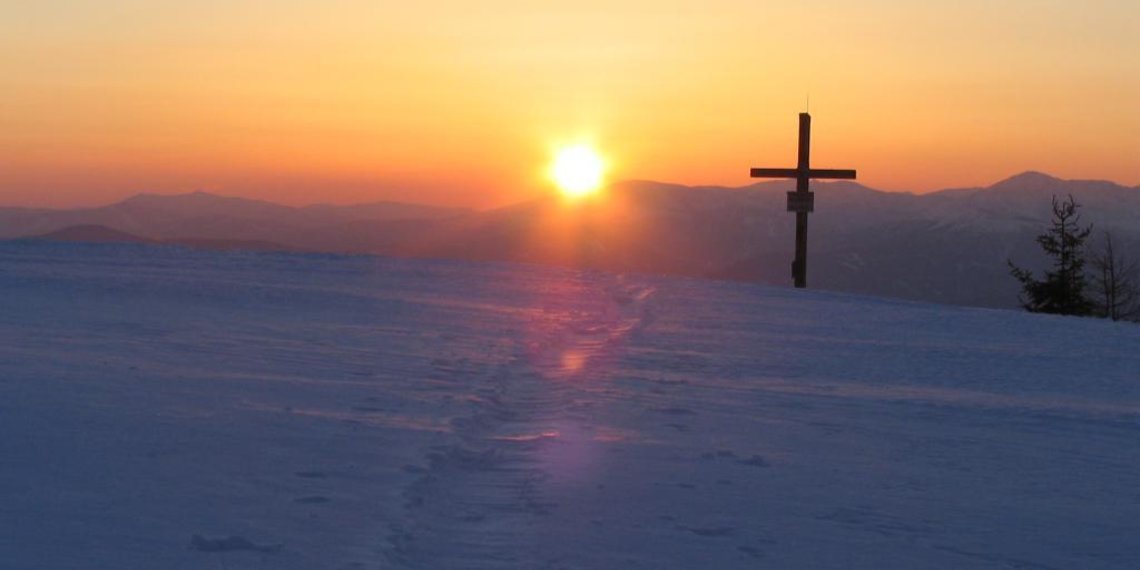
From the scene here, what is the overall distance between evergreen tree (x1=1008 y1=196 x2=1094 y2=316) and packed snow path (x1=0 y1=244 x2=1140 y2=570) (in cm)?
2381

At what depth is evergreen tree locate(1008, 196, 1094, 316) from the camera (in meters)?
38.1

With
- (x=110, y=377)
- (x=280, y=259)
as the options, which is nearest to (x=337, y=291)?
(x=280, y=259)

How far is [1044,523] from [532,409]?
13.4ft

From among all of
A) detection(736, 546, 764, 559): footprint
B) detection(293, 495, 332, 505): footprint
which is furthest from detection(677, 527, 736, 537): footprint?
detection(293, 495, 332, 505): footprint

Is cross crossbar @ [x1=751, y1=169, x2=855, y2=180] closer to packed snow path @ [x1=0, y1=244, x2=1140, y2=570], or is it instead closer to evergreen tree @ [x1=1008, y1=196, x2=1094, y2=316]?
packed snow path @ [x1=0, y1=244, x2=1140, y2=570]

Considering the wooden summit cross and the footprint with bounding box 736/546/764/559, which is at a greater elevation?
the wooden summit cross

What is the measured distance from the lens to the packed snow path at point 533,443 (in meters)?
5.48

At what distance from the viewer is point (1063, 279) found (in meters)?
38.8

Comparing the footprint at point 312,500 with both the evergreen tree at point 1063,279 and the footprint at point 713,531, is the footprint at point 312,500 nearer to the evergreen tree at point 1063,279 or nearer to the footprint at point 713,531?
the footprint at point 713,531

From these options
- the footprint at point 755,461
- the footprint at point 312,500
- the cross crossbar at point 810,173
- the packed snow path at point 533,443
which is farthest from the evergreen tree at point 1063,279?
the footprint at point 312,500

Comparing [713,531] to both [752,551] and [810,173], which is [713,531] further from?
[810,173]

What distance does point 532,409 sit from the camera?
9227mm

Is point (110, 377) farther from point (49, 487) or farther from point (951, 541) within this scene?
point (951, 541)

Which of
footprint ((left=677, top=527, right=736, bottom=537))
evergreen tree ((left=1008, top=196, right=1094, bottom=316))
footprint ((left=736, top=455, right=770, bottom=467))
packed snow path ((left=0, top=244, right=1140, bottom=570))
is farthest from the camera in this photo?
evergreen tree ((left=1008, top=196, right=1094, bottom=316))
